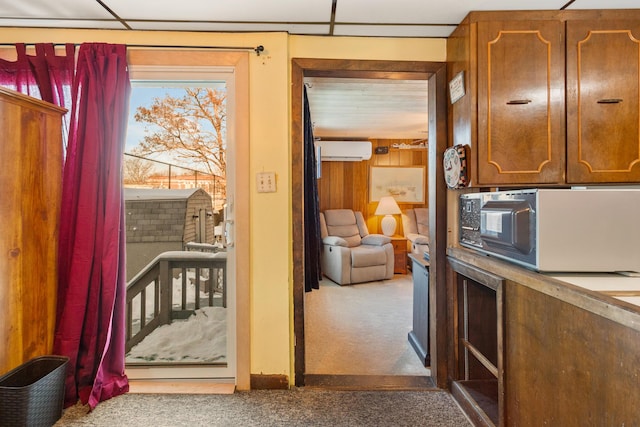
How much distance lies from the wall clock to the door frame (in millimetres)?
176

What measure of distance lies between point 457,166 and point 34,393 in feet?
7.44

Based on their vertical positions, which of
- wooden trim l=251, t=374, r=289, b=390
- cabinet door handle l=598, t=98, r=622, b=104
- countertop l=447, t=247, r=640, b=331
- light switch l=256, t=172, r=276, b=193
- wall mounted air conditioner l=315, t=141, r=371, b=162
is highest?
wall mounted air conditioner l=315, t=141, r=371, b=162

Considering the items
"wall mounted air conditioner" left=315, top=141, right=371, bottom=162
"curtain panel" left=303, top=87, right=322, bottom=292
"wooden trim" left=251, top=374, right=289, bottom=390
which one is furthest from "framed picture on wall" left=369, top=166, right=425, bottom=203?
"wooden trim" left=251, top=374, right=289, bottom=390

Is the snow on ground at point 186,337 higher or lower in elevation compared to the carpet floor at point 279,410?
higher

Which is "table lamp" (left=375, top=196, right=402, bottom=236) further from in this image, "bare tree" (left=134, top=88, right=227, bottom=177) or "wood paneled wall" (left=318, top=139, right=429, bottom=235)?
"bare tree" (left=134, top=88, right=227, bottom=177)

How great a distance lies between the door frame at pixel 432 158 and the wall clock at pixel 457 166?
0.58 feet

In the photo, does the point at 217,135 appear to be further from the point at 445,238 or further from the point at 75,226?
the point at 445,238

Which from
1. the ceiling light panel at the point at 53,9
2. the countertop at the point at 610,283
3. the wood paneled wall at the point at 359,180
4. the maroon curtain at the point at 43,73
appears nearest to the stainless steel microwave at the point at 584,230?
the countertop at the point at 610,283

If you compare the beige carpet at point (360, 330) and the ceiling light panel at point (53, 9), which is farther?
the beige carpet at point (360, 330)

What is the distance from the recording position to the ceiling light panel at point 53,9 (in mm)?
1674

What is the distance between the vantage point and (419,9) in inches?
68.1

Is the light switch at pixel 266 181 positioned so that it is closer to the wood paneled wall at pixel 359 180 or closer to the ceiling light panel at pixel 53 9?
the ceiling light panel at pixel 53 9

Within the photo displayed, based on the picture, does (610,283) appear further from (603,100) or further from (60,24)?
(60,24)

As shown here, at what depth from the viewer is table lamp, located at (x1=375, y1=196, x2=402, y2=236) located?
5430 mm
